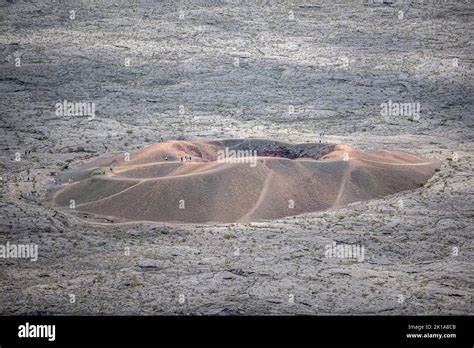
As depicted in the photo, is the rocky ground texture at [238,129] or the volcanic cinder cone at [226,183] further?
the volcanic cinder cone at [226,183]

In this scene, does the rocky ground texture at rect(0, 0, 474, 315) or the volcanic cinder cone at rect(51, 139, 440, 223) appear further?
the volcanic cinder cone at rect(51, 139, 440, 223)

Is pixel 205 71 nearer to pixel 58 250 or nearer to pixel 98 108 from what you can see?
pixel 98 108

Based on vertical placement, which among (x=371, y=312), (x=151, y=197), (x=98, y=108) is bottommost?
(x=371, y=312)

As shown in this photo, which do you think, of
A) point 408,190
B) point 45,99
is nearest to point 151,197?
point 408,190

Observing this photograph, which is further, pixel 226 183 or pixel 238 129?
pixel 238 129
